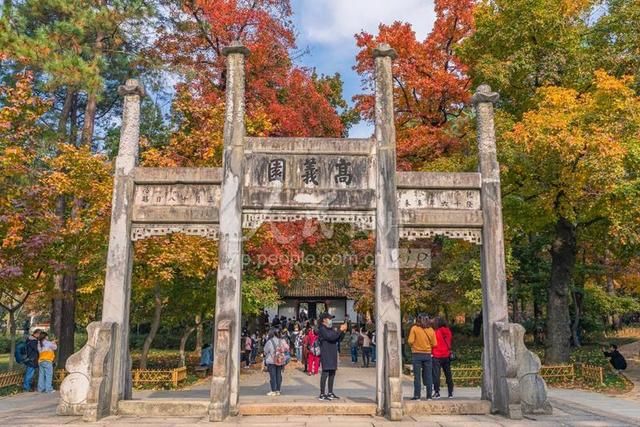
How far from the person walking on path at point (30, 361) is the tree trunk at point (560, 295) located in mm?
14768

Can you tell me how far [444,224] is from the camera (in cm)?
949

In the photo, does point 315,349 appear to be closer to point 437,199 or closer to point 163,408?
point 163,408

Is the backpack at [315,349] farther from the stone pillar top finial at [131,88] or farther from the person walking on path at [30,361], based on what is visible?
the stone pillar top finial at [131,88]

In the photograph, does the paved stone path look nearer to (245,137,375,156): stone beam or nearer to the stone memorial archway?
the stone memorial archway

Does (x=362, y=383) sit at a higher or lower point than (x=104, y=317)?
lower

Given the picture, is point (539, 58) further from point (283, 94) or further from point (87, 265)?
point (87, 265)

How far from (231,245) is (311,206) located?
1.56 m

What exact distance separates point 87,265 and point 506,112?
13.3 m

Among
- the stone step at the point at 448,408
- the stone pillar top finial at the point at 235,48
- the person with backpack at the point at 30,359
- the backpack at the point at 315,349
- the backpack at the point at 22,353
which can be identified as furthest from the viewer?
the backpack at the point at 315,349

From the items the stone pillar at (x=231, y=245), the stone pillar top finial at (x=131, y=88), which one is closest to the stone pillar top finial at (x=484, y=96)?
the stone pillar at (x=231, y=245)

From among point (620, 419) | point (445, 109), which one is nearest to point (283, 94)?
point (445, 109)

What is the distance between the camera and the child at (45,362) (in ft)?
43.2

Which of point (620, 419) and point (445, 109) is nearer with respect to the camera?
point (620, 419)

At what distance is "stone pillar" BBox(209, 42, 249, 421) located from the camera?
8594mm
